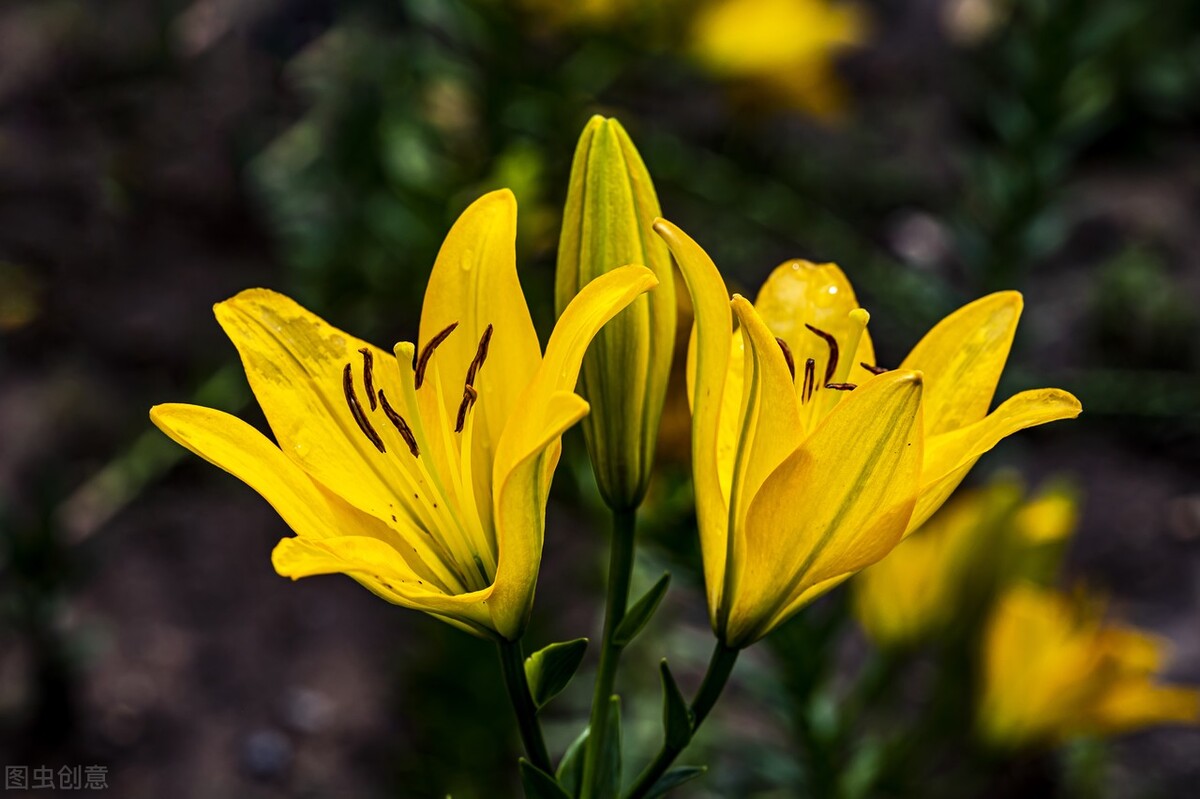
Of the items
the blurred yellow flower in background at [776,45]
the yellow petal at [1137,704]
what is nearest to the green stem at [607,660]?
the yellow petal at [1137,704]

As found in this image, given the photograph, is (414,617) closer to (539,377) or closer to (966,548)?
(966,548)

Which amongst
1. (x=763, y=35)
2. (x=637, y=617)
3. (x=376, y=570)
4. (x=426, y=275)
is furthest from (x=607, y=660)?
(x=763, y=35)

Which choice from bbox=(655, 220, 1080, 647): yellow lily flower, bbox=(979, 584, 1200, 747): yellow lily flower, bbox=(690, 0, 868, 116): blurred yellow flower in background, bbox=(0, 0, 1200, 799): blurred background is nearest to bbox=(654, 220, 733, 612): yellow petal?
bbox=(655, 220, 1080, 647): yellow lily flower

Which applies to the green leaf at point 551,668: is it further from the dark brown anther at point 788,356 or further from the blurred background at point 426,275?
the blurred background at point 426,275

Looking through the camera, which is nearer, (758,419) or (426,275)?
(758,419)

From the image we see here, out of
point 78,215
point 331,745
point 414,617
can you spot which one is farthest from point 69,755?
point 78,215

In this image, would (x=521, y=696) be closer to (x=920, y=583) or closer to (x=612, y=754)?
(x=612, y=754)

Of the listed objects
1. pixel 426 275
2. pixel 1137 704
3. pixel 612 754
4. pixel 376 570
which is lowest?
pixel 1137 704
